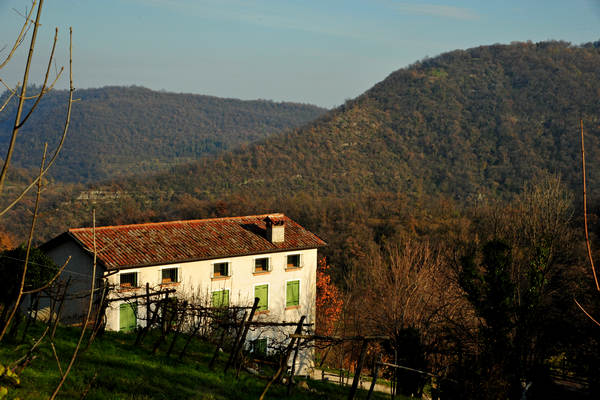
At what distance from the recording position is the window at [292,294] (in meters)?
24.6

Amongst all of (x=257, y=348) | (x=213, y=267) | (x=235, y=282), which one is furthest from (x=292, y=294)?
(x=257, y=348)

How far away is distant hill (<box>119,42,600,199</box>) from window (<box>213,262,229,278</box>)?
40585mm

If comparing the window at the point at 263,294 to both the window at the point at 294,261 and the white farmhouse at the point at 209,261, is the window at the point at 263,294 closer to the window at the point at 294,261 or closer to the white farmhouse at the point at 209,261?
the white farmhouse at the point at 209,261

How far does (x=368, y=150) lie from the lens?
75.9 metres

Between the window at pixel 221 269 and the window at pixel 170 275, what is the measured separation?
190 cm

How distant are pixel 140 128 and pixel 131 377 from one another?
131 m

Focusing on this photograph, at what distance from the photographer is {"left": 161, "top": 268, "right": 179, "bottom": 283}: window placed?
857 inches

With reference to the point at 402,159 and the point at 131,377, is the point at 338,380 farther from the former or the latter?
the point at 402,159

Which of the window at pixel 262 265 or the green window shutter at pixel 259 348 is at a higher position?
the window at pixel 262 265

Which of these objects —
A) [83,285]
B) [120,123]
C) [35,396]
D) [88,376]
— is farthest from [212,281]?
[120,123]

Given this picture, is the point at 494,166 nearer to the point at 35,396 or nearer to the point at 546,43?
the point at 546,43

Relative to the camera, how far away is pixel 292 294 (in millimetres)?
24781

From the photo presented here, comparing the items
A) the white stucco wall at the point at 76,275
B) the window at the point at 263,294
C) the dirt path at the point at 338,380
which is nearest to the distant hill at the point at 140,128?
the white stucco wall at the point at 76,275

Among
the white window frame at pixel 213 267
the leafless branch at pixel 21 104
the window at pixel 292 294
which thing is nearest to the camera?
the leafless branch at pixel 21 104
